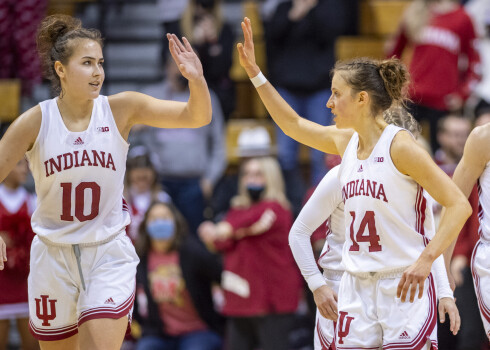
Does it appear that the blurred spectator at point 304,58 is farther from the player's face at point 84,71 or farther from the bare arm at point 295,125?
the player's face at point 84,71

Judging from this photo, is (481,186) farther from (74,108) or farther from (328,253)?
(74,108)

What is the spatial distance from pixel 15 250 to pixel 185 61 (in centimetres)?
330

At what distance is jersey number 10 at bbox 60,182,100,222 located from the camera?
15.4 feet

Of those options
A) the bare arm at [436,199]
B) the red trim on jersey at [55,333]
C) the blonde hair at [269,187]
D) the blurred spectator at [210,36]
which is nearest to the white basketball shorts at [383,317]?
the bare arm at [436,199]

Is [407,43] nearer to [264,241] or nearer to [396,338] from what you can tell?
[264,241]

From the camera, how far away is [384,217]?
428 centimetres

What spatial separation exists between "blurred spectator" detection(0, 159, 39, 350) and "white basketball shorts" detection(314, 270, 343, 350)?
10.9ft

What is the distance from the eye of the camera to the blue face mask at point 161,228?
24.9ft

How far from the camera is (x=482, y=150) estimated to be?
4.65 meters

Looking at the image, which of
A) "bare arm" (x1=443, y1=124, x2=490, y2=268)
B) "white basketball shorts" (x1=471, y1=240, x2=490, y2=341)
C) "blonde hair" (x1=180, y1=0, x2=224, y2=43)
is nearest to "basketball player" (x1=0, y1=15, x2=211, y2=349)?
"bare arm" (x1=443, y1=124, x2=490, y2=268)

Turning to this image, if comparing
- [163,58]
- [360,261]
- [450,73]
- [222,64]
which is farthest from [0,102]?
[360,261]

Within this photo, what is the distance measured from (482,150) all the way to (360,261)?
915mm

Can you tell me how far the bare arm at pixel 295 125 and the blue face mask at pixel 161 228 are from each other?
8.90 ft

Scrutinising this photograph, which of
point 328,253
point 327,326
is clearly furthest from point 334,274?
point 327,326
